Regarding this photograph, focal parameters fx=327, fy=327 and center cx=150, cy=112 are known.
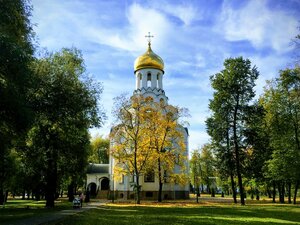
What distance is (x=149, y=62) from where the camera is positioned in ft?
159

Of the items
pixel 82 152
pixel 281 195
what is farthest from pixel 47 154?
pixel 281 195

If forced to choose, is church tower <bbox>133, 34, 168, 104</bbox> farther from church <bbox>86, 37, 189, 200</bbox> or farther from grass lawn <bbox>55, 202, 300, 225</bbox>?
grass lawn <bbox>55, 202, 300, 225</bbox>

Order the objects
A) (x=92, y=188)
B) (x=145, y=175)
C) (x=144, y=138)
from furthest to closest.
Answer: (x=92, y=188)
(x=145, y=175)
(x=144, y=138)

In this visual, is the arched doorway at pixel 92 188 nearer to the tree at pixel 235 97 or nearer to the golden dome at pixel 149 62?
the golden dome at pixel 149 62

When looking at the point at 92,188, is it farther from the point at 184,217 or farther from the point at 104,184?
the point at 184,217

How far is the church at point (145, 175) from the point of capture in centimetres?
4569

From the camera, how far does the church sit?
45.7m

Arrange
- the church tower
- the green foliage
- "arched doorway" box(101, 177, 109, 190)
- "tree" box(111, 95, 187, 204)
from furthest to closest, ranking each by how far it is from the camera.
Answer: "arched doorway" box(101, 177, 109, 190)
the church tower
"tree" box(111, 95, 187, 204)
the green foliage

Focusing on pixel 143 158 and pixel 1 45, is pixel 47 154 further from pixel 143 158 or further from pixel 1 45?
pixel 1 45

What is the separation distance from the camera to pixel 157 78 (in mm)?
49719

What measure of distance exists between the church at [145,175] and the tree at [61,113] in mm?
14221

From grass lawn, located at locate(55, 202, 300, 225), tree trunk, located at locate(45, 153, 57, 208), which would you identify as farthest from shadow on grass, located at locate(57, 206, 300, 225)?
tree trunk, located at locate(45, 153, 57, 208)

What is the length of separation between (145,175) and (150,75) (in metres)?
14.9

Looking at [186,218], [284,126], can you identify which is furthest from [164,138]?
[186,218]
